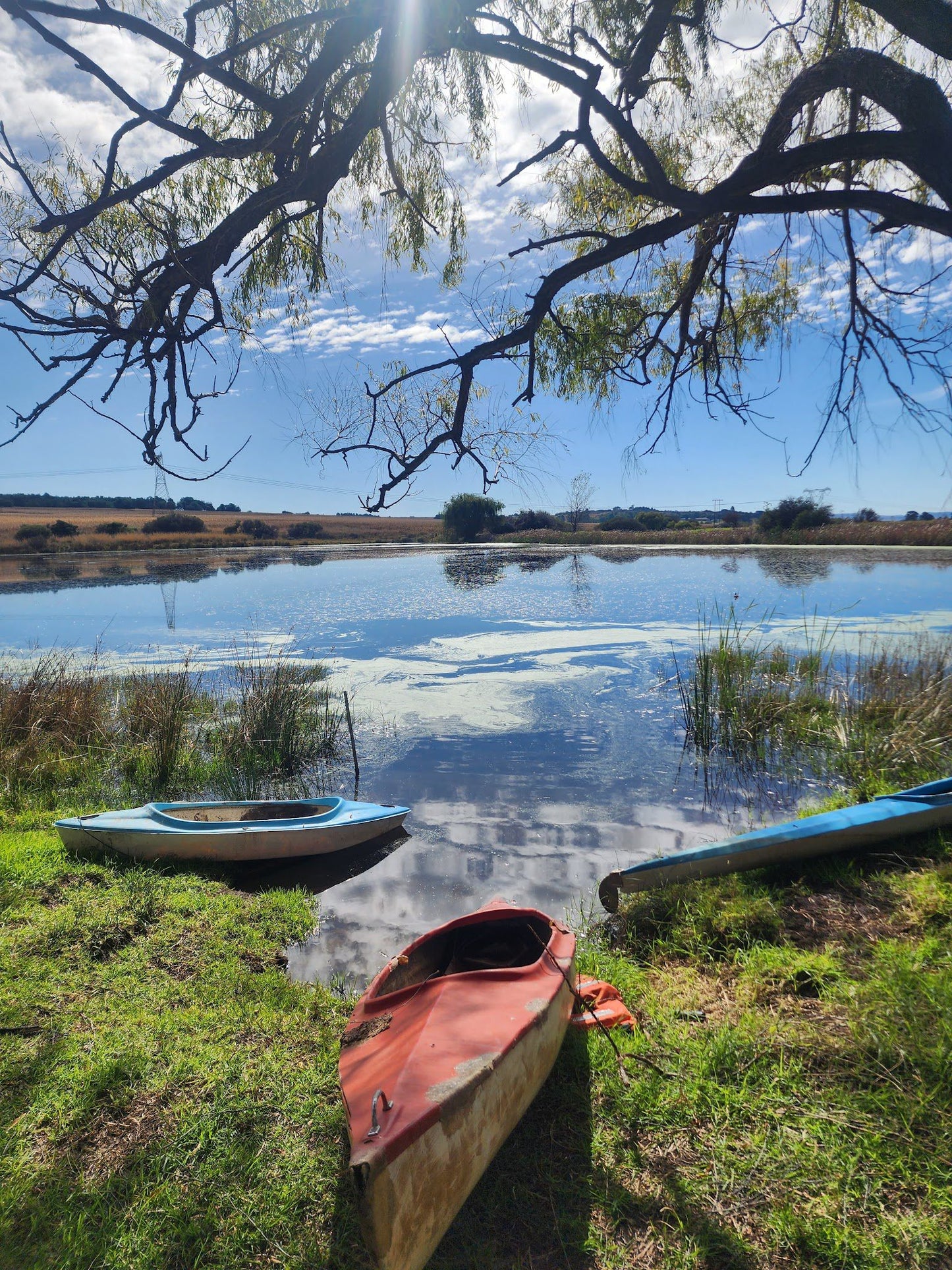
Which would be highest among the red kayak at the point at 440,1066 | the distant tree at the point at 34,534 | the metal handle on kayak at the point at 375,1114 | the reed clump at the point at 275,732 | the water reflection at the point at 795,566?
the distant tree at the point at 34,534

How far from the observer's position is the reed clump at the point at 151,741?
23.3 feet

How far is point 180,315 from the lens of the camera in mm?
2727

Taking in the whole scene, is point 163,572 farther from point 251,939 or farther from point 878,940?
point 878,940

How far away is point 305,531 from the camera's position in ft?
229

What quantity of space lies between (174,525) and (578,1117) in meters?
65.1

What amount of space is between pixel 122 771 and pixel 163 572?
32.0 meters

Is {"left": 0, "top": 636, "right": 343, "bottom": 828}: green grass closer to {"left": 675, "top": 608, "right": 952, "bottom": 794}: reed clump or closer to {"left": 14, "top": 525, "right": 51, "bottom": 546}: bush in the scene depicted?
{"left": 675, "top": 608, "right": 952, "bottom": 794}: reed clump

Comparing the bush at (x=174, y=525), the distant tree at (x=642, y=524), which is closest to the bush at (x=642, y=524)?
the distant tree at (x=642, y=524)

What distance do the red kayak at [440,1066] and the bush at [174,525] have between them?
62397mm

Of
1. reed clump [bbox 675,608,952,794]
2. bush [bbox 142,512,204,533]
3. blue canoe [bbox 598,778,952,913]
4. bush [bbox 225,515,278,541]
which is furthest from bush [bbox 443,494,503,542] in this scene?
blue canoe [bbox 598,778,952,913]

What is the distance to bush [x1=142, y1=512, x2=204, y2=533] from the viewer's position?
197 ft

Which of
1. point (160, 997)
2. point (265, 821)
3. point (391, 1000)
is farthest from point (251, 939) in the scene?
point (391, 1000)

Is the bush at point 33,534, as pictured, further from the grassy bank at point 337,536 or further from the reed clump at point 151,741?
the reed clump at point 151,741

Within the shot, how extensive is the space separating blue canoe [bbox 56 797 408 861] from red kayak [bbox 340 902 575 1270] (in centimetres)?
267
